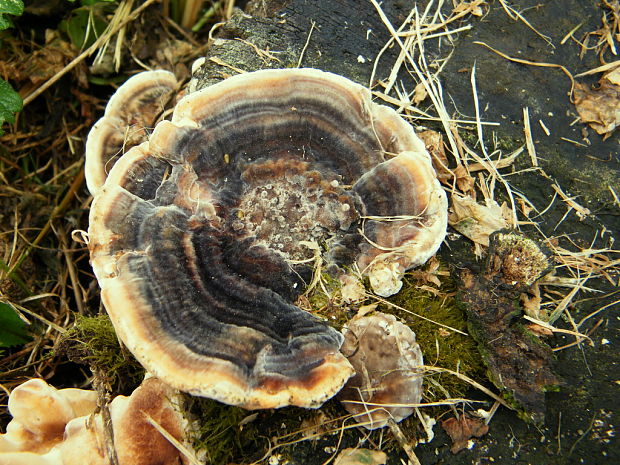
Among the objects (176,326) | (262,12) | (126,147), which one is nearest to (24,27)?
(126,147)

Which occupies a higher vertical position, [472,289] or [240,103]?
[240,103]

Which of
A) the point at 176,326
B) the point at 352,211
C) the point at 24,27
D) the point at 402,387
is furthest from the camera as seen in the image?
the point at 24,27

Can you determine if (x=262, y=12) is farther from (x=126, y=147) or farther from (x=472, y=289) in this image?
(x=472, y=289)

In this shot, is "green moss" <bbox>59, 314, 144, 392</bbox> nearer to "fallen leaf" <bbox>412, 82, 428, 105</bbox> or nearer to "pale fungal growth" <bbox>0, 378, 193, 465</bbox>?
"pale fungal growth" <bbox>0, 378, 193, 465</bbox>

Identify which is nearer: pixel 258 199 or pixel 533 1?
pixel 258 199

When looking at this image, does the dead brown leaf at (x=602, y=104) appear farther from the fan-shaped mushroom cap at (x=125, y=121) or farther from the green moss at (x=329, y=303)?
the fan-shaped mushroom cap at (x=125, y=121)

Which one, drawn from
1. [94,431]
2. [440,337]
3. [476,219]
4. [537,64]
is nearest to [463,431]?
[440,337]
